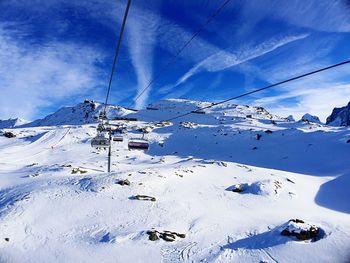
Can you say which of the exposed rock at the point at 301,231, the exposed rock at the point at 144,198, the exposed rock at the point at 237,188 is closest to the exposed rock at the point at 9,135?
the exposed rock at the point at 144,198

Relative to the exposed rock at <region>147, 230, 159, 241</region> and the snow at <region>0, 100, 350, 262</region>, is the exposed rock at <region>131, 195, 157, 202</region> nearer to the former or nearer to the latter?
the snow at <region>0, 100, 350, 262</region>

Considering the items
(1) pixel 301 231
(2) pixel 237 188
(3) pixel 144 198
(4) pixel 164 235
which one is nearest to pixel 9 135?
(3) pixel 144 198

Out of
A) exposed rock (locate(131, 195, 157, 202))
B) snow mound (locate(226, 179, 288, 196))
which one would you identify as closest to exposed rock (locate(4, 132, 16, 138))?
exposed rock (locate(131, 195, 157, 202))

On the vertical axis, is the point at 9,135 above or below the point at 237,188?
above

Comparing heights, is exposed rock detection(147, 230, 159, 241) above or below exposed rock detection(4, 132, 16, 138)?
below

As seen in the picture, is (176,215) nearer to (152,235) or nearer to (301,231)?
(152,235)

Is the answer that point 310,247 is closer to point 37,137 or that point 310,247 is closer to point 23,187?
point 23,187

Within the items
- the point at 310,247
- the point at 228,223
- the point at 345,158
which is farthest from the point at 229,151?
the point at 310,247

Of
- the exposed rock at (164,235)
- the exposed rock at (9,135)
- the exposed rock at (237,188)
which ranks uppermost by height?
the exposed rock at (9,135)

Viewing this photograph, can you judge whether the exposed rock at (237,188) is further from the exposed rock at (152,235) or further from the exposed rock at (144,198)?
the exposed rock at (152,235)

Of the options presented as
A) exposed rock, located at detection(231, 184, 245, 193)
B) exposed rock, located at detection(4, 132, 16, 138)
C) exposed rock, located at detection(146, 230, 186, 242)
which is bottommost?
exposed rock, located at detection(146, 230, 186, 242)

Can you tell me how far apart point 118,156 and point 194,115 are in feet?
268

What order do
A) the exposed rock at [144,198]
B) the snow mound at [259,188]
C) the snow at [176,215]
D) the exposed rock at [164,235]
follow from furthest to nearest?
the snow mound at [259,188]
the exposed rock at [144,198]
the exposed rock at [164,235]
the snow at [176,215]

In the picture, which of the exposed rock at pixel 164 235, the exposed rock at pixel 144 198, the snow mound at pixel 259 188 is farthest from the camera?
the snow mound at pixel 259 188
